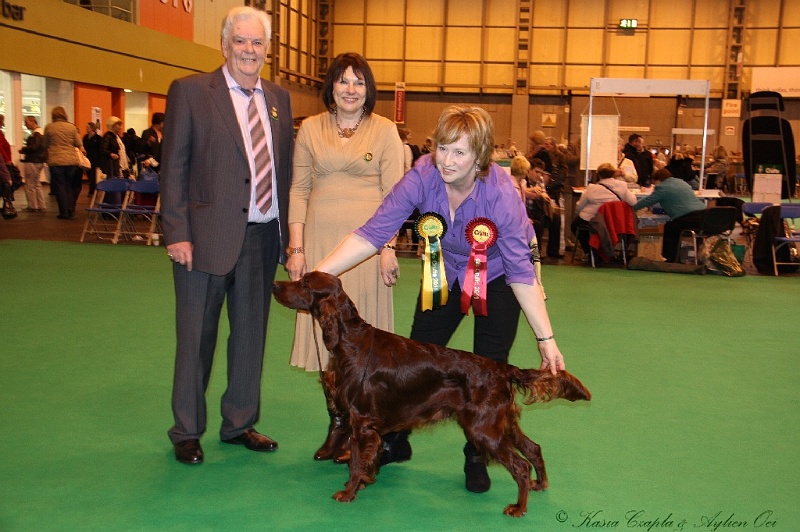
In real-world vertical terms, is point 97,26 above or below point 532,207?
above

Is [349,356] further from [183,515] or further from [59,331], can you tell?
[59,331]

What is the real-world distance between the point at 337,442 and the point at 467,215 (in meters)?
1.11

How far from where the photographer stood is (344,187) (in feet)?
11.4

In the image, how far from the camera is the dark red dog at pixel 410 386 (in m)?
2.82

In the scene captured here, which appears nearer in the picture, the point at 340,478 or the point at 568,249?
the point at 340,478

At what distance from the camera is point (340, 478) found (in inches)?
127

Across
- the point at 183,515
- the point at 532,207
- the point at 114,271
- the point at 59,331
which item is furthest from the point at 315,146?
the point at 532,207

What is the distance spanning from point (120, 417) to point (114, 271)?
4771 mm

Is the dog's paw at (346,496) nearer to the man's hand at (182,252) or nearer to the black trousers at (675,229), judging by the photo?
the man's hand at (182,252)

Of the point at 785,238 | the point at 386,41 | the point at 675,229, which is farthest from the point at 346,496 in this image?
the point at 386,41

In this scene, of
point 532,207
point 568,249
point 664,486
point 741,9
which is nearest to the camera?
point 664,486

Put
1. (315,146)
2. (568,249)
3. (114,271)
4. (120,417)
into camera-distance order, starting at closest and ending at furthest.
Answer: (315,146) < (120,417) < (114,271) < (568,249)

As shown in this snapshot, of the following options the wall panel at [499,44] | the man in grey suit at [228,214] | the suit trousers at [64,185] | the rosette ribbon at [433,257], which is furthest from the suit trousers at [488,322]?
the wall panel at [499,44]

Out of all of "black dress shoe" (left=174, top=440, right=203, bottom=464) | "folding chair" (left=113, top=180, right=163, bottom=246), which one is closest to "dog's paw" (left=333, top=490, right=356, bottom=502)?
"black dress shoe" (left=174, top=440, right=203, bottom=464)
